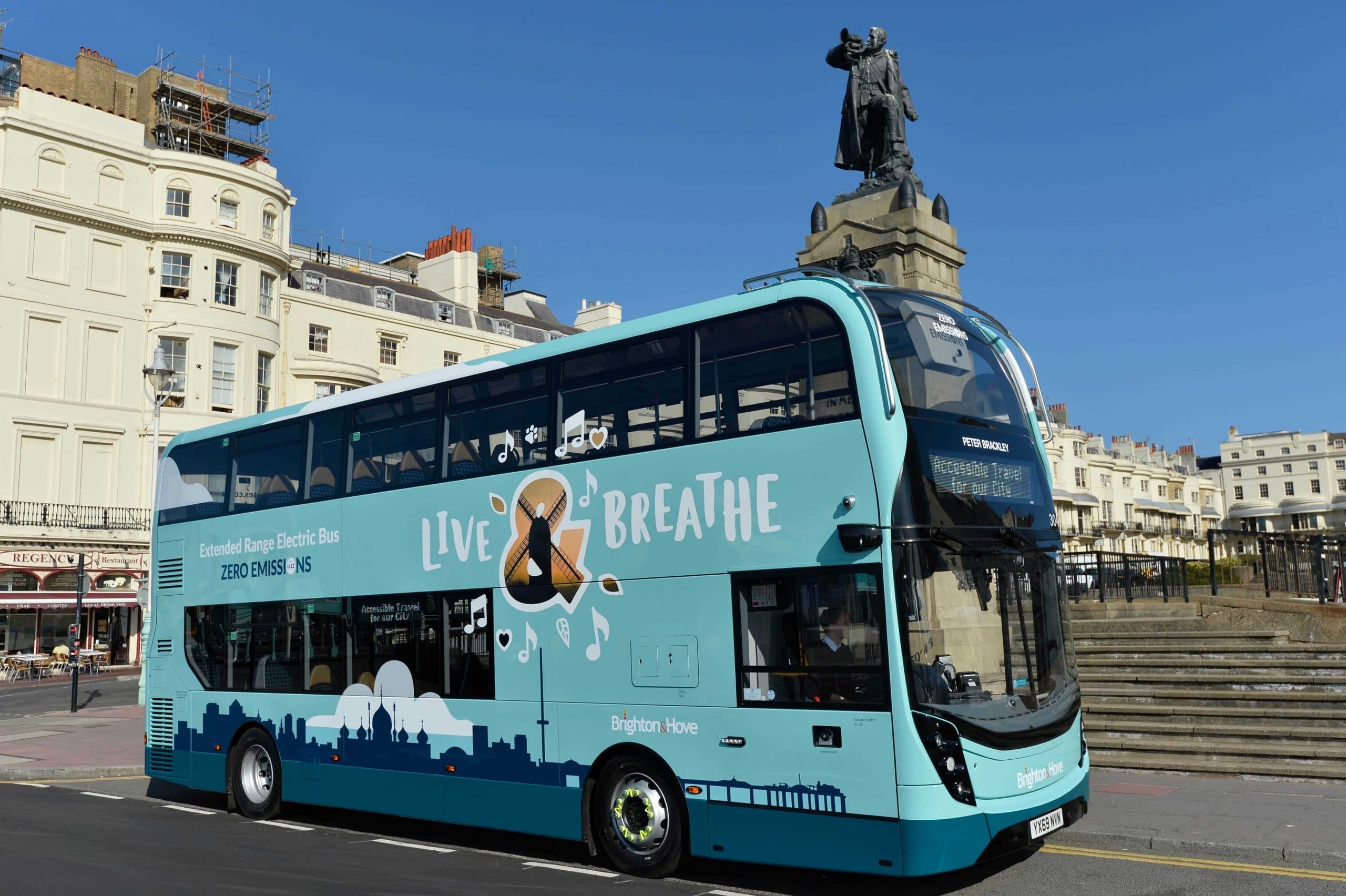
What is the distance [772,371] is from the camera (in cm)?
837

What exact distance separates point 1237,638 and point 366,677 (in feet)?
36.2

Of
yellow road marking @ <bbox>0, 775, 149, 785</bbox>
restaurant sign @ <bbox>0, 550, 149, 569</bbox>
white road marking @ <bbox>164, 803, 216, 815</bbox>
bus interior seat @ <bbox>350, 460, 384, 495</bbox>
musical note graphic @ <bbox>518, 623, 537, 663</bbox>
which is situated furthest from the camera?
restaurant sign @ <bbox>0, 550, 149, 569</bbox>

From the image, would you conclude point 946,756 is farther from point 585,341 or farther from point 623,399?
point 585,341

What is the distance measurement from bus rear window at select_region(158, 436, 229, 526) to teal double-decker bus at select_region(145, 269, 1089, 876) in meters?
1.54

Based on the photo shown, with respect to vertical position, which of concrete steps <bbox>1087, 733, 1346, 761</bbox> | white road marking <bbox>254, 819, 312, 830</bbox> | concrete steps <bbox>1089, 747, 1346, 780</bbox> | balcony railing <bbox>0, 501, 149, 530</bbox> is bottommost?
white road marking <bbox>254, 819, 312, 830</bbox>

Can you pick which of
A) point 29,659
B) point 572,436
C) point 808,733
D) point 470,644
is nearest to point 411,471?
point 470,644

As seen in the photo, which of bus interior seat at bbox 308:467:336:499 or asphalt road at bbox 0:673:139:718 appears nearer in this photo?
bus interior seat at bbox 308:467:336:499

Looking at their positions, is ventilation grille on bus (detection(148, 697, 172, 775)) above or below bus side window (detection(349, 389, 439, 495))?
below

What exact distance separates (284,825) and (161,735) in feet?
9.25

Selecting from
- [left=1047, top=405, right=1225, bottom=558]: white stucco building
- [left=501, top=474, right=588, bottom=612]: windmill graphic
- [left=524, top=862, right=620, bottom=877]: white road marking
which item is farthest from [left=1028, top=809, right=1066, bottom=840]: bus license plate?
[left=1047, top=405, right=1225, bottom=558]: white stucco building

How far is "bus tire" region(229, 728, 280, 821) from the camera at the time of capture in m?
12.4

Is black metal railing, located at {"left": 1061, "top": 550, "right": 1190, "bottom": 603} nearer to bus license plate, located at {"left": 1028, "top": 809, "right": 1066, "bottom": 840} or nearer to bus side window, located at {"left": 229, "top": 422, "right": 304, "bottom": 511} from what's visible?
bus license plate, located at {"left": 1028, "top": 809, "right": 1066, "bottom": 840}

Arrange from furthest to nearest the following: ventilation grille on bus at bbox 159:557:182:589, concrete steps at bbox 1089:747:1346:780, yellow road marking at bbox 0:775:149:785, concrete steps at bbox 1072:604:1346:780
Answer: yellow road marking at bbox 0:775:149:785 → ventilation grille on bus at bbox 159:557:182:589 → concrete steps at bbox 1072:604:1346:780 → concrete steps at bbox 1089:747:1346:780

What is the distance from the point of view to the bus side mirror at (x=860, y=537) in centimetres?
750
